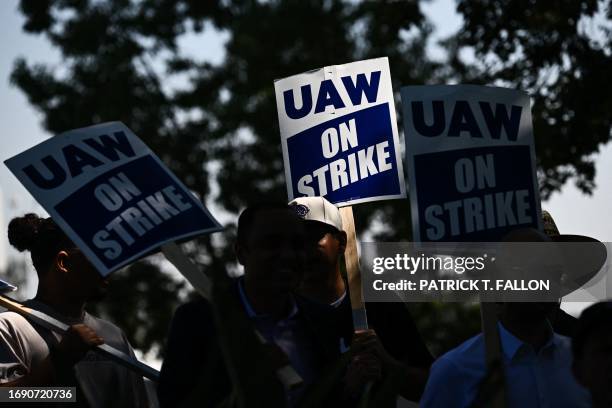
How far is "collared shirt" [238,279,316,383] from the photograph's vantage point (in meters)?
3.96

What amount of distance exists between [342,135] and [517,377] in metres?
1.59

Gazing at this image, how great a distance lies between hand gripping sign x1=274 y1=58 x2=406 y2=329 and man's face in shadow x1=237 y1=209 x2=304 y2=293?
945 millimetres

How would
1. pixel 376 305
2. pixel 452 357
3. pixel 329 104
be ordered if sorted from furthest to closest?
pixel 329 104 < pixel 376 305 < pixel 452 357

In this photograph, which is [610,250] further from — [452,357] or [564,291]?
[452,357]

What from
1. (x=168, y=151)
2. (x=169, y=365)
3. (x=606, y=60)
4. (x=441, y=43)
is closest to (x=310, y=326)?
(x=169, y=365)

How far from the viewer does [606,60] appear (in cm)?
1077

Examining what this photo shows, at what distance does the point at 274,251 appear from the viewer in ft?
13.2

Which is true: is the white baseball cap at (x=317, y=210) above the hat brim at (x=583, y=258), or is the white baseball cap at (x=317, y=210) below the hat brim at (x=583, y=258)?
above

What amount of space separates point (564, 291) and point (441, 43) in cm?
2135

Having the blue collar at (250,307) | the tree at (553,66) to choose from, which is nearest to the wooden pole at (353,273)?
the blue collar at (250,307)

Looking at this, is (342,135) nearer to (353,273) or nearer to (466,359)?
(353,273)

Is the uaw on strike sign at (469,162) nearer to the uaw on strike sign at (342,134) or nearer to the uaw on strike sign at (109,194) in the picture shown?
the uaw on strike sign at (342,134)

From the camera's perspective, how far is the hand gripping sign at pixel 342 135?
16.9ft

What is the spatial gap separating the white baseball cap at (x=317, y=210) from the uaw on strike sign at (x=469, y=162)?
34 cm
